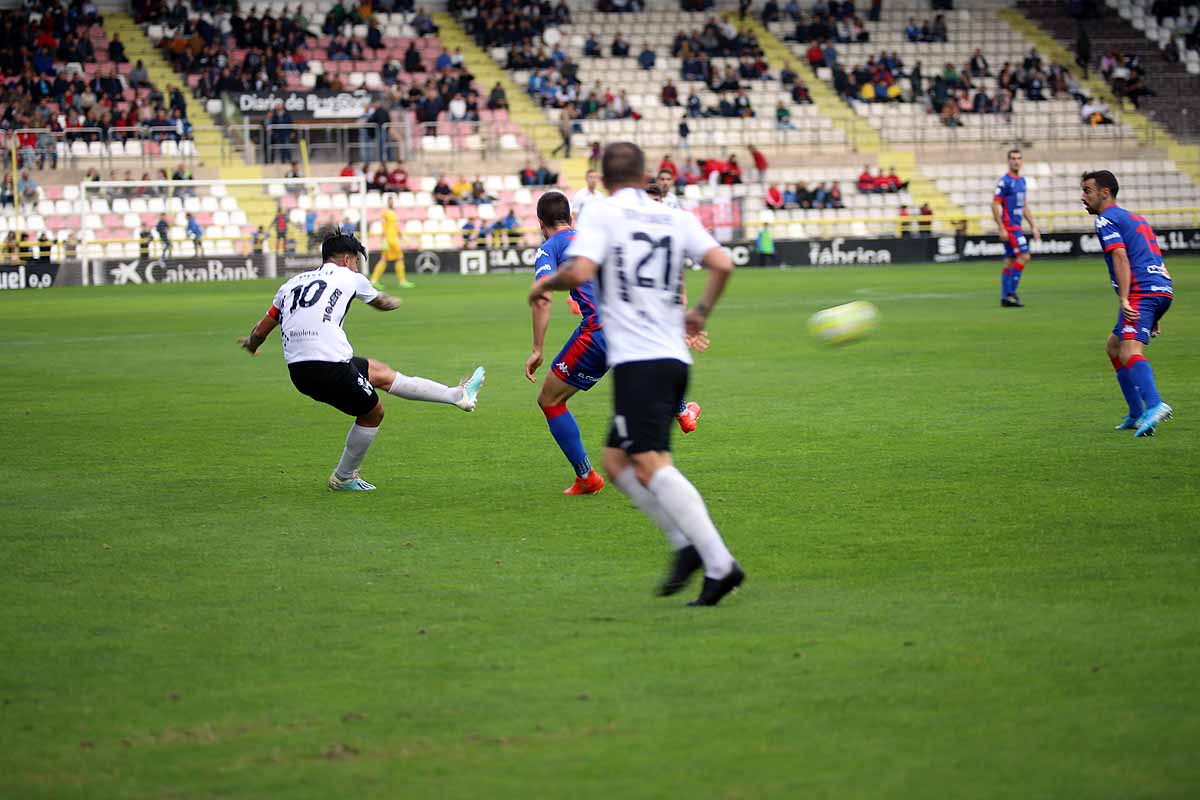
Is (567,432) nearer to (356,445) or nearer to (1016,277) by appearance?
(356,445)

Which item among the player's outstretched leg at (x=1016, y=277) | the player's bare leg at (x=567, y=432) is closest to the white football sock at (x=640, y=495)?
the player's bare leg at (x=567, y=432)

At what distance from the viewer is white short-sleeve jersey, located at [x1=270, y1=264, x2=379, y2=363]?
1005cm

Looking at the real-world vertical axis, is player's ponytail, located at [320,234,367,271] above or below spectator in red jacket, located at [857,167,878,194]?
above

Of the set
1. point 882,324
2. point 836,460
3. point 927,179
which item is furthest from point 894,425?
point 927,179

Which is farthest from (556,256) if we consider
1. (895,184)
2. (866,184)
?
(895,184)

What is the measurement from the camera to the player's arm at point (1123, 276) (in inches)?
462

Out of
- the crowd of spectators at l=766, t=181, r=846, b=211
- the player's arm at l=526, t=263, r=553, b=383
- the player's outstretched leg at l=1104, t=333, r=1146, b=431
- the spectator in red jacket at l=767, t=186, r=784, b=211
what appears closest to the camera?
the player's arm at l=526, t=263, r=553, b=383

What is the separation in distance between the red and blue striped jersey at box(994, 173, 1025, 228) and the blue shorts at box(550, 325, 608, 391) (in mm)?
16452

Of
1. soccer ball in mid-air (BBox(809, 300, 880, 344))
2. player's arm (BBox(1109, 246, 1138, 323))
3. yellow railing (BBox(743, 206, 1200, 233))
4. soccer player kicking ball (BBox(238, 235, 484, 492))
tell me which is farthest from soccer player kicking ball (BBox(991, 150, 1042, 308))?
yellow railing (BBox(743, 206, 1200, 233))

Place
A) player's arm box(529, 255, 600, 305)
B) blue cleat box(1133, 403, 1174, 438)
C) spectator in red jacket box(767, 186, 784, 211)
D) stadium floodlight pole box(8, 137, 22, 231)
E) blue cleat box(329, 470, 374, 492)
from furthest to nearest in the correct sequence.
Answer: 1. spectator in red jacket box(767, 186, 784, 211)
2. stadium floodlight pole box(8, 137, 22, 231)
3. blue cleat box(1133, 403, 1174, 438)
4. blue cleat box(329, 470, 374, 492)
5. player's arm box(529, 255, 600, 305)

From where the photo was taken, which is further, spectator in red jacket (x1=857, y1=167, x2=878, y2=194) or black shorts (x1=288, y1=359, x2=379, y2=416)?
spectator in red jacket (x1=857, y1=167, x2=878, y2=194)

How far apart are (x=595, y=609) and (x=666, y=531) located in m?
0.50

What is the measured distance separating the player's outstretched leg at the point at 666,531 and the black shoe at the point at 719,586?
0.53 feet

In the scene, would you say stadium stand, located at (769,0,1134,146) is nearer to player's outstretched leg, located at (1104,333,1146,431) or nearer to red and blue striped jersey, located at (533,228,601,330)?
player's outstretched leg, located at (1104,333,1146,431)
